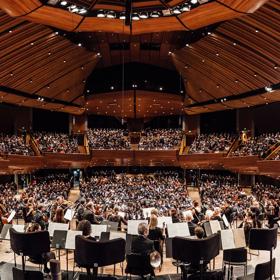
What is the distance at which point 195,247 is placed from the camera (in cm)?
463

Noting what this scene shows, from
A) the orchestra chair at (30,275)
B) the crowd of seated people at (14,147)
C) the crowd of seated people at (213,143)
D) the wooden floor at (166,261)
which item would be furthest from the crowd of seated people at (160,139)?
the orchestra chair at (30,275)

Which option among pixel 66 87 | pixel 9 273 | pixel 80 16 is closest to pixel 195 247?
pixel 9 273

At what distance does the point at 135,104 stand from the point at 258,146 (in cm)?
955

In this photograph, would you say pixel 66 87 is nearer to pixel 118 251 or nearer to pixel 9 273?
pixel 9 273

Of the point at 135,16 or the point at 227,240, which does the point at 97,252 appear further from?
the point at 135,16

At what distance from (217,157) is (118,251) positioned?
2014 cm

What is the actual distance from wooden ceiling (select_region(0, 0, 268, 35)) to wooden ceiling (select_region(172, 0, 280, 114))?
3.96m

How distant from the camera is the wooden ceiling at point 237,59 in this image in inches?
457

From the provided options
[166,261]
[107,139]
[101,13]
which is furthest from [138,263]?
[107,139]

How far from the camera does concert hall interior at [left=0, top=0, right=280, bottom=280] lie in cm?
592

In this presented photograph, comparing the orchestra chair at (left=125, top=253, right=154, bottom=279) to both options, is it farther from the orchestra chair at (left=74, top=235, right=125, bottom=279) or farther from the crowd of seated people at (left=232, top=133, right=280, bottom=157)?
the crowd of seated people at (left=232, top=133, right=280, bottom=157)

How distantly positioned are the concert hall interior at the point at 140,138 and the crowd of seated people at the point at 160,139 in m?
0.12

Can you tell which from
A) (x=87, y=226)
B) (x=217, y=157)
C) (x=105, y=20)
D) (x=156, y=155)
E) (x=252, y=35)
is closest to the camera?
(x=87, y=226)

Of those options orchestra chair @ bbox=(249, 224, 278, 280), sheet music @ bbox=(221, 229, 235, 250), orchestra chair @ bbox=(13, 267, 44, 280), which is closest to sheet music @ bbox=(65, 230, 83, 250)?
orchestra chair @ bbox=(13, 267, 44, 280)
